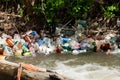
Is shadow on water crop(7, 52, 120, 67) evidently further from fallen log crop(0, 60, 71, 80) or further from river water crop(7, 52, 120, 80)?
→ fallen log crop(0, 60, 71, 80)

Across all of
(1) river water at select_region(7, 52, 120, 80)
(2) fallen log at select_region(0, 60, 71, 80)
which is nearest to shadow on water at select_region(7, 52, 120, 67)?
(1) river water at select_region(7, 52, 120, 80)

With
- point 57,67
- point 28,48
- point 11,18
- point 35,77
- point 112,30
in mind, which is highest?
point 11,18

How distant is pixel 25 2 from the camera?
920 cm

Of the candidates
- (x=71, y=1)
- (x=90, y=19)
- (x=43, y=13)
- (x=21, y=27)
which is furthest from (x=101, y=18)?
(x=21, y=27)

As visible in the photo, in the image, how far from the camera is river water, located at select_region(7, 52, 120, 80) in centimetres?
613

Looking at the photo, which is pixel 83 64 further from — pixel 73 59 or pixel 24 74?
pixel 24 74

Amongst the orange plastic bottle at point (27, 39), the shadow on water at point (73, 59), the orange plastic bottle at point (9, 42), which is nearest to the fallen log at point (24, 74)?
the shadow on water at point (73, 59)

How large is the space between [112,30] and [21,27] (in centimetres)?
229

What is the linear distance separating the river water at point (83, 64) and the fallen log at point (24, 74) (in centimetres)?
153

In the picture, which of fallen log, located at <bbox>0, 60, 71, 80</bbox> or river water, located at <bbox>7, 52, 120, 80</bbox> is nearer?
fallen log, located at <bbox>0, 60, 71, 80</bbox>

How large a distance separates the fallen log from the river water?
1526 millimetres

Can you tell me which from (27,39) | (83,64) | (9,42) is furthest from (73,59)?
(9,42)

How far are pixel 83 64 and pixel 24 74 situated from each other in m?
2.76

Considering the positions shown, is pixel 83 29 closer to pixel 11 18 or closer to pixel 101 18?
pixel 101 18
